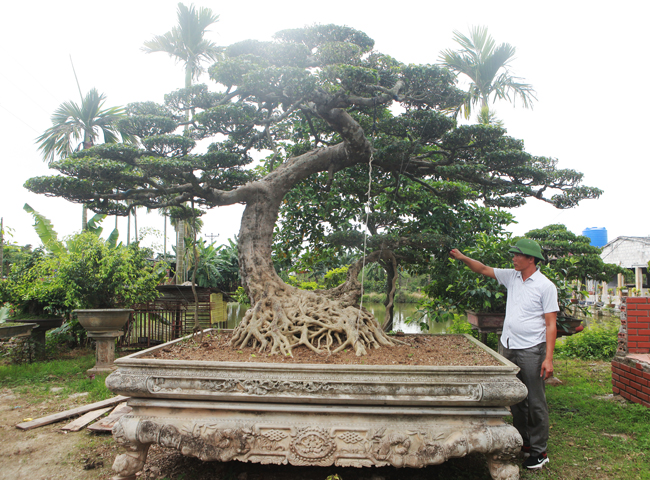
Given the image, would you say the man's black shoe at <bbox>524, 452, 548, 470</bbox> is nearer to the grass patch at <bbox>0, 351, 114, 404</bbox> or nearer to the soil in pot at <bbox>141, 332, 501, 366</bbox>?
the soil in pot at <bbox>141, 332, 501, 366</bbox>

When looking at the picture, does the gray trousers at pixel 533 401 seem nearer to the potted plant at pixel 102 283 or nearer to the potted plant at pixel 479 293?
the potted plant at pixel 479 293

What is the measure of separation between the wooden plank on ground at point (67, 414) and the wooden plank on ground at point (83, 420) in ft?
0.42

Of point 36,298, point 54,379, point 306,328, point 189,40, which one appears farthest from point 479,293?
point 189,40

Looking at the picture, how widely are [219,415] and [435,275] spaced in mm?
3144

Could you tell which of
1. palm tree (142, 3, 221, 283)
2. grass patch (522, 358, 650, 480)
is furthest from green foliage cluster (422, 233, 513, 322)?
palm tree (142, 3, 221, 283)

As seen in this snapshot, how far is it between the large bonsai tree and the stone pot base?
742 mm

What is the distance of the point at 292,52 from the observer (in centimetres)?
338

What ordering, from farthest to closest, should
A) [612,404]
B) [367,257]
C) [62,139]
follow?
[62,139]
[367,257]
[612,404]

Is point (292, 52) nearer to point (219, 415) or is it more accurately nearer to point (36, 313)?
point (219, 415)

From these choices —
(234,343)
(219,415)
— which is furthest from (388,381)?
(234,343)

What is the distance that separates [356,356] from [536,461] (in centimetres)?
146

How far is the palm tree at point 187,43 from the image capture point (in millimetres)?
13883

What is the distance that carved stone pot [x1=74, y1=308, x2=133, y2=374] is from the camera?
5406mm

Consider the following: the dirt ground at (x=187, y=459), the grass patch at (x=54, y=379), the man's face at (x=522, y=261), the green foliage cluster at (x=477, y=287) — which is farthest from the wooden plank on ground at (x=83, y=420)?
the man's face at (x=522, y=261)
